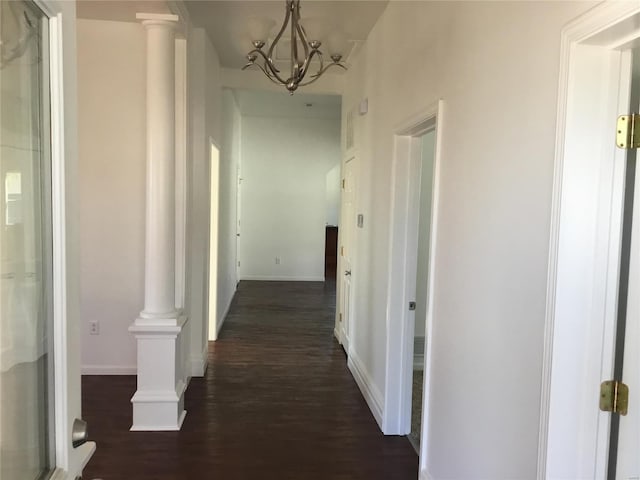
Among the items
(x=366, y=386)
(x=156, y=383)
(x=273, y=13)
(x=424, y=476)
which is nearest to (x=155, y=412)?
(x=156, y=383)

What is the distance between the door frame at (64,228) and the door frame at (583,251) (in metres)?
1.26

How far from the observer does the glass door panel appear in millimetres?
920

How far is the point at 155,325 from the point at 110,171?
1.54 meters

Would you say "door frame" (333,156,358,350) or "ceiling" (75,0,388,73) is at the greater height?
"ceiling" (75,0,388,73)

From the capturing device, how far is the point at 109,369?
A: 161 inches

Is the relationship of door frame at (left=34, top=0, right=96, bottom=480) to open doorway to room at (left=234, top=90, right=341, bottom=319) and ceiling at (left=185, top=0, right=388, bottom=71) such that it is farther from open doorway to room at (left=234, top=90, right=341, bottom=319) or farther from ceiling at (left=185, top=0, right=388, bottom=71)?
open doorway to room at (left=234, top=90, right=341, bottom=319)

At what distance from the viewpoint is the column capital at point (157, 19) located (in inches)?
122

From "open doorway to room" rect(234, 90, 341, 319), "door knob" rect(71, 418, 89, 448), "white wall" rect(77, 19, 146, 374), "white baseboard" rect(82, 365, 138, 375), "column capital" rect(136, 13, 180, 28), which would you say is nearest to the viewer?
"door knob" rect(71, 418, 89, 448)

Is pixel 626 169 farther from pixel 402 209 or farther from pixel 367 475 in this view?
pixel 367 475

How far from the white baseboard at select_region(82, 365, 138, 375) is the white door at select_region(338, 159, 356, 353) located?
207cm

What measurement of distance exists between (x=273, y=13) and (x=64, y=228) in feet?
10.1

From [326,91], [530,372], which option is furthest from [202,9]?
[530,372]

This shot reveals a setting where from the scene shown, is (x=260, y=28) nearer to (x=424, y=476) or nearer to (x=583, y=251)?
(x=583, y=251)

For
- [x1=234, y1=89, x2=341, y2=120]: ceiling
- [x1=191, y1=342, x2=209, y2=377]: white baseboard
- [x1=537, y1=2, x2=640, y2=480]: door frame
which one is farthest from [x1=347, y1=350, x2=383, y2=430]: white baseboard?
[x1=234, y1=89, x2=341, y2=120]: ceiling
